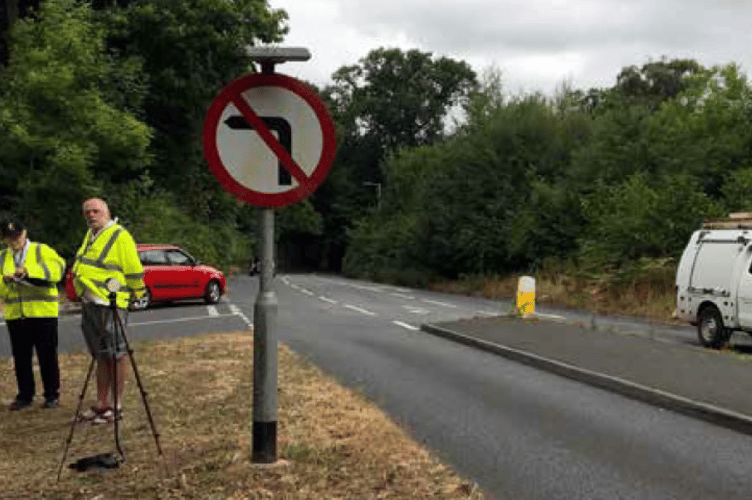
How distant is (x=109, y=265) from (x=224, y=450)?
1975 millimetres

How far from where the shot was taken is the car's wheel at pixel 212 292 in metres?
25.4

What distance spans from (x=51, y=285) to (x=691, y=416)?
5.96 meters

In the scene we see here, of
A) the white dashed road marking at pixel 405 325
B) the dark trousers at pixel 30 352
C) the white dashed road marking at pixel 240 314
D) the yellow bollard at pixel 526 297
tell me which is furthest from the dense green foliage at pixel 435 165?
the dark trousers at pixel 30 352

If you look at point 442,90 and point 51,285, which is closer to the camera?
point 51,285

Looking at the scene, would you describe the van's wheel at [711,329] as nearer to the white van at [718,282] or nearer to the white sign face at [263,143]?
the white van at [718,282]

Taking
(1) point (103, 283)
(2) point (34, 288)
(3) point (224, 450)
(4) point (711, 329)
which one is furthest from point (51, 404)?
(4) point (711, 329)

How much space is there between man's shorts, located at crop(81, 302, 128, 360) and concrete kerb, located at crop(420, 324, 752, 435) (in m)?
5.12

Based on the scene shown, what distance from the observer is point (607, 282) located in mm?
28953

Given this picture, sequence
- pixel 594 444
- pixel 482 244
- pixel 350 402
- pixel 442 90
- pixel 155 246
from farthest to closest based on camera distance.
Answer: pixel 442 90 → pixel 482 244 → pixel 155 246 → pixel 350 402 → pixel 594 444

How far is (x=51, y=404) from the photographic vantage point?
8625mm

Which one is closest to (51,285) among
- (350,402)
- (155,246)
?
(350,402)

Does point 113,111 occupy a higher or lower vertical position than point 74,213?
higher

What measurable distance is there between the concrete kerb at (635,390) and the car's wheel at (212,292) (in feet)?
39.3

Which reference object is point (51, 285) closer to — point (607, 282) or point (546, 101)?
point (607, 282)
